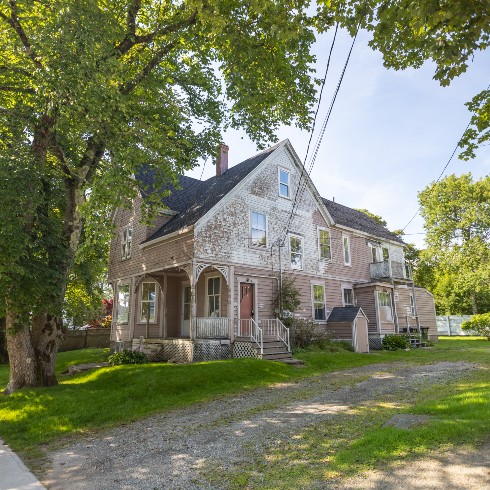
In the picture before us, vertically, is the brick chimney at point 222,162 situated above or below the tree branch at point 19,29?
above

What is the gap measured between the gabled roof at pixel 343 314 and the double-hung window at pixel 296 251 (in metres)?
3.38

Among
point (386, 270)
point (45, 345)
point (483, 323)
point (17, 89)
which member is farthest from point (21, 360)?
point (483, 323)

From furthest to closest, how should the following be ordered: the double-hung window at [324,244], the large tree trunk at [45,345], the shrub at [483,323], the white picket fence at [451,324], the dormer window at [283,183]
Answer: the white picket fence at [451,324] < the shrub at [483,323] < the double-hung window at [324,244] < the dormer window at [283,183] < the large tree trunk at [45,345]

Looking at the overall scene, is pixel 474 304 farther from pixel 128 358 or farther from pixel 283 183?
pixel 128 358

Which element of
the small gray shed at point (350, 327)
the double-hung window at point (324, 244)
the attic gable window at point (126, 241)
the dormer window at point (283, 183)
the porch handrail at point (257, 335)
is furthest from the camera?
the double-hung window at point (324, 244)

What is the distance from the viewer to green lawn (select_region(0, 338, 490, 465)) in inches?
317

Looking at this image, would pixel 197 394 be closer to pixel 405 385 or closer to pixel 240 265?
pixel 405 385

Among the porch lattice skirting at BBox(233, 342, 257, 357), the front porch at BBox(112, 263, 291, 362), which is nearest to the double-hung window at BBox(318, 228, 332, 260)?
the front porch at BBox(112, 263, 291, 362)

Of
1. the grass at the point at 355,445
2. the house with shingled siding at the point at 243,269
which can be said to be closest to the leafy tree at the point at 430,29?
the grass at the point at 355,445

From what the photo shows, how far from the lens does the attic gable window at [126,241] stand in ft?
68.9

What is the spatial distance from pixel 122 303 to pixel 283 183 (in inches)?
449

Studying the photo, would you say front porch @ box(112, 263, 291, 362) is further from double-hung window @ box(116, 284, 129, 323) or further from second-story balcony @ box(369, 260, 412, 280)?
second-story balcony @ box(369, 260, 412, 280)

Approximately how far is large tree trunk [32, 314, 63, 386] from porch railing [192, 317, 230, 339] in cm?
532

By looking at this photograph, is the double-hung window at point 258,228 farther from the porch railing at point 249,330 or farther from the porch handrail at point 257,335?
the porch handrail at point 257,335
